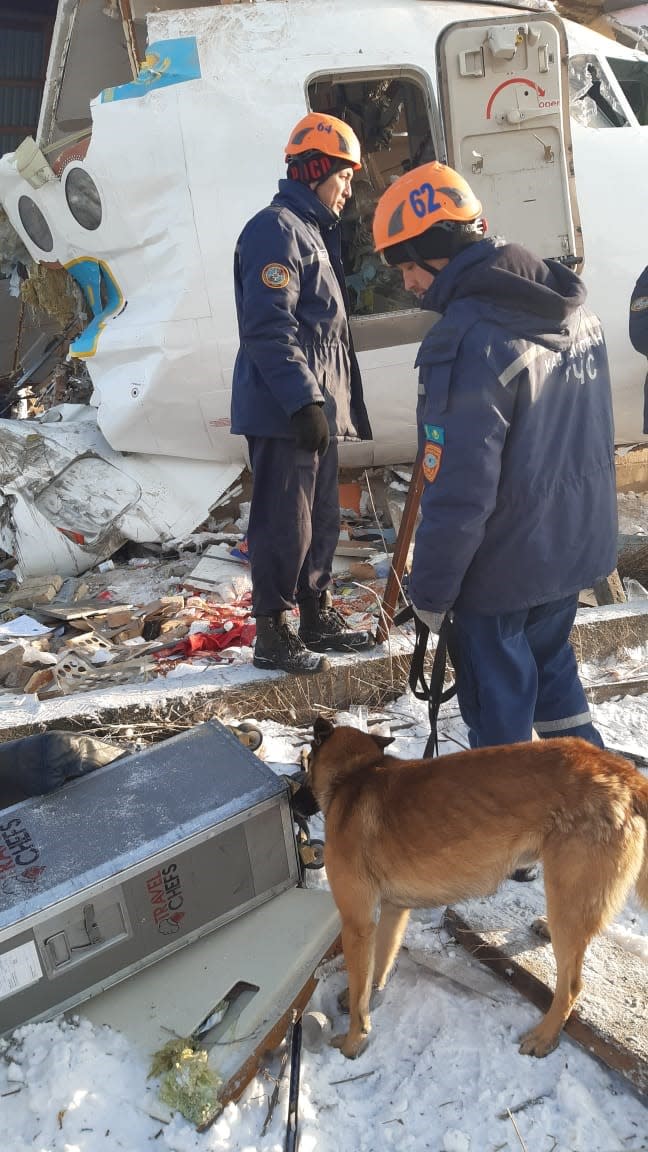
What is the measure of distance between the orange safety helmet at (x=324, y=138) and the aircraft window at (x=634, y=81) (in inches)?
138

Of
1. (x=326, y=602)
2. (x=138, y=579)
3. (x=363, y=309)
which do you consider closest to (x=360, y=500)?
(x=363, y=309)

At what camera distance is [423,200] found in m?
2.63

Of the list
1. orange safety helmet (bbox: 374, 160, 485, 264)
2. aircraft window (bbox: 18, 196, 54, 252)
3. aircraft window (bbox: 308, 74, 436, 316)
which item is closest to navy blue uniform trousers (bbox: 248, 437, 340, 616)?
orange safety helmet (bbox: 374, 160, 485, 264)

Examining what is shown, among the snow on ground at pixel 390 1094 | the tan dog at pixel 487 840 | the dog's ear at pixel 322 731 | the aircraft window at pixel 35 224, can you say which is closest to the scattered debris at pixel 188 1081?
the snow on ground at pixel 390 1094

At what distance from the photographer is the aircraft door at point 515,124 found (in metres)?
4.29

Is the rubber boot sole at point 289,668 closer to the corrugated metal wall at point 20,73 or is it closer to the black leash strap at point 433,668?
the black leash strap at point 433,668

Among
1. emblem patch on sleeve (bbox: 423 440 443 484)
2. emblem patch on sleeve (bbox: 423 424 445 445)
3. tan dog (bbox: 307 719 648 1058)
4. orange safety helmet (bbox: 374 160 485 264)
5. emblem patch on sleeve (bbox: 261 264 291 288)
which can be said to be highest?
orange safety helmet (bbox: 374 160 485 264)

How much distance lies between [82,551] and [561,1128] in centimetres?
492

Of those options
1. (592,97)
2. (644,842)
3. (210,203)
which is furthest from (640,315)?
(644,842)

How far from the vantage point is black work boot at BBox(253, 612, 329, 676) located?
4031mm

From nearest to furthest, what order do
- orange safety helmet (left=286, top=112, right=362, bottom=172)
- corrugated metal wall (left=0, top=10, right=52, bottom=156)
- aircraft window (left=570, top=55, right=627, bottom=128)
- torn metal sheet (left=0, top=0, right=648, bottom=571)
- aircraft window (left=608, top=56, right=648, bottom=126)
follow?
orange safety helmet (left=286, top=112, right=362, bottom=172) → torn metal sheet (left=0, top=0, right=648, bottom=571) → aircraft window (left=570, top=55, right=627, bottom=128) → aircraft window (left=608, top=56, right=648, bottom=126) → corrugated metal wall (left=0, top=10, right=52, bottom=156)

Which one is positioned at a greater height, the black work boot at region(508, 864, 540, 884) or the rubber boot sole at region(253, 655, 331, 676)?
the rubber boot sole at region(253, 655, 331, 676)

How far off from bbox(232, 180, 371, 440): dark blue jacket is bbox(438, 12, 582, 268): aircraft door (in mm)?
932

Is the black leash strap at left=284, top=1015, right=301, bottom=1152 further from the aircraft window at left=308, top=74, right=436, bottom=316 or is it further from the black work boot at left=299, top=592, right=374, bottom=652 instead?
the aircraft window at left=308, top=74, right=436, bottom=316
